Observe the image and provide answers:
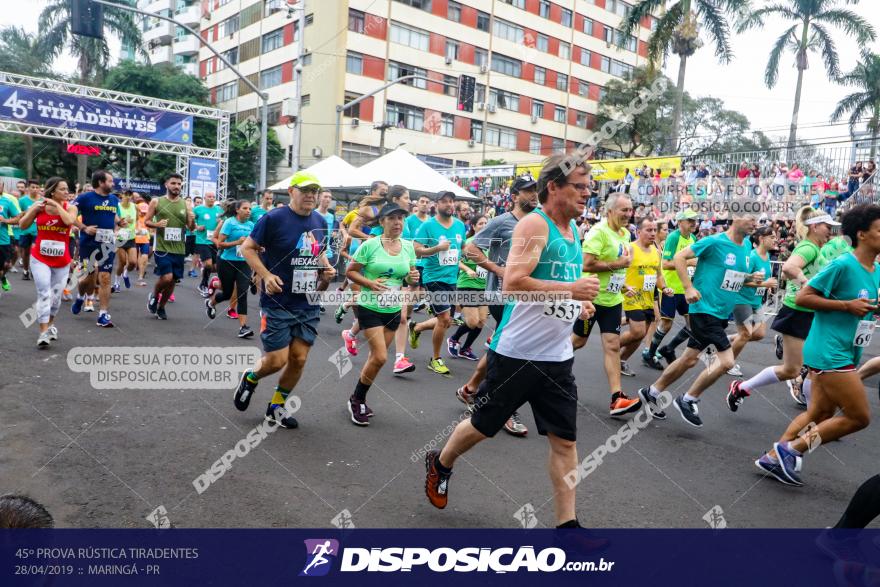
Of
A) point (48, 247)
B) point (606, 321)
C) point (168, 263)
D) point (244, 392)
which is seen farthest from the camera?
point (168, 263)

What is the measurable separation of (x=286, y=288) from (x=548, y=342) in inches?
94.2

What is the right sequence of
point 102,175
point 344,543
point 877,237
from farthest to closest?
point 102,175 → point 877,237 → point 344,543

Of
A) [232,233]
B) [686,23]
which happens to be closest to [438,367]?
[232,233]

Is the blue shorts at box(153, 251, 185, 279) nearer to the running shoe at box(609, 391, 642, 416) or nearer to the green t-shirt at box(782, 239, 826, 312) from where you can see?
the running shoe at box(609, 391, 642, 416)

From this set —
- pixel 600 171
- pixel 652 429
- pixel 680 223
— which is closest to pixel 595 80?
pixel 600 171

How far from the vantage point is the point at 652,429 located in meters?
5.80

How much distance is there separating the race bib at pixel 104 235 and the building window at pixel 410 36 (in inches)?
1403

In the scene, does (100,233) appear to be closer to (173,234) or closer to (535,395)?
(173,234)

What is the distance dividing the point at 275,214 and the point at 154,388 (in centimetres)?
227

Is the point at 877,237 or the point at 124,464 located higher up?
the point at 877,237

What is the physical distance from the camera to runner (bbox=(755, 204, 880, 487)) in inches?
163

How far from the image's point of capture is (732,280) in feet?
19.9

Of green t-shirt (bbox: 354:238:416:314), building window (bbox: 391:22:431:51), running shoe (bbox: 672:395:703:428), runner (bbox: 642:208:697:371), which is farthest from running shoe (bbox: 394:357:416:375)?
building window (bbox: 391:22:431:51)

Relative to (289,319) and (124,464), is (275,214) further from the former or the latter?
(124,464)
